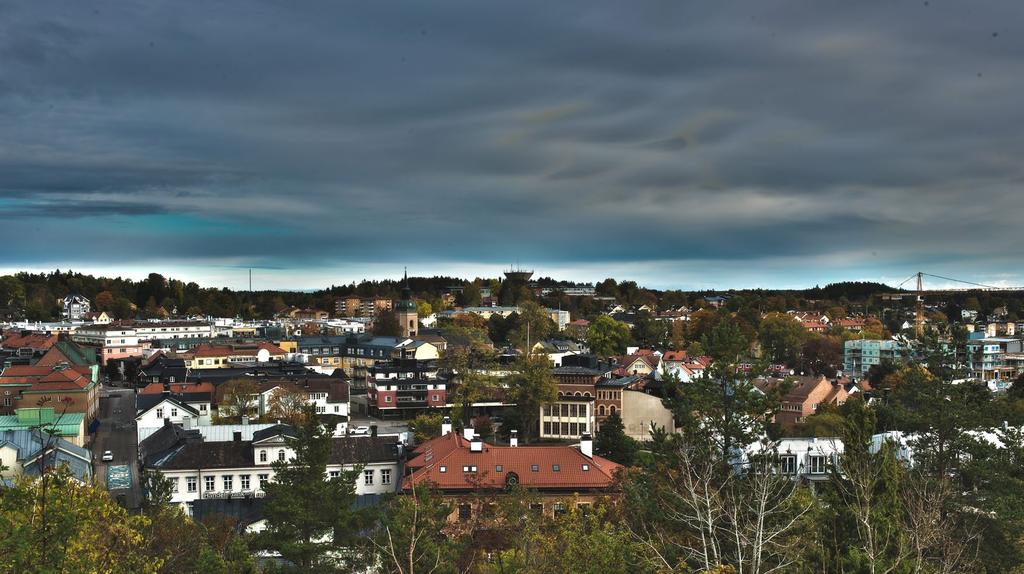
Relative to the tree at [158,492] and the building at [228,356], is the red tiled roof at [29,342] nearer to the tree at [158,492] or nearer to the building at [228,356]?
the building at [228,356]

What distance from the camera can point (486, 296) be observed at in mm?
170125

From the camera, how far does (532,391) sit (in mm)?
52281

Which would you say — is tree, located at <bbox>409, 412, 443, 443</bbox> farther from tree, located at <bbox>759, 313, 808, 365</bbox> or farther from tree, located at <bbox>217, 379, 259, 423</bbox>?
tree, located at <bbox>759, 313, 808, 365</bbox>

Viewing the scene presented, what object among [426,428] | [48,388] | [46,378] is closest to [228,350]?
[46,378]

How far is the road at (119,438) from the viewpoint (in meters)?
32.5

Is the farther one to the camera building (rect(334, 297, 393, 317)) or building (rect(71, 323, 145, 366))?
building (rect(334, 297, 393, 317))

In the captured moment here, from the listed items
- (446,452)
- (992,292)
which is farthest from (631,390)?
(992,292)

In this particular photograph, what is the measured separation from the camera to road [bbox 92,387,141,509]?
32469mm

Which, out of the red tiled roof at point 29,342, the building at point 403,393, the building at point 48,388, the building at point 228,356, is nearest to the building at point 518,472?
the building at point 48,388

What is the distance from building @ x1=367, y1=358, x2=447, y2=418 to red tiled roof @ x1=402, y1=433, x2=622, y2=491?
26246mm

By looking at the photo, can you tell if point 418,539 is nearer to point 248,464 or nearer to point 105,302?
point 248,464

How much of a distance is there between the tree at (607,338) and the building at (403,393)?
29.1 metres

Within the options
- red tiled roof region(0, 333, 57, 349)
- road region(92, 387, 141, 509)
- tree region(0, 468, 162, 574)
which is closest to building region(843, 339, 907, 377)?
road region(92, 387, 141, 509)

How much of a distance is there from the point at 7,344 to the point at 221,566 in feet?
249
